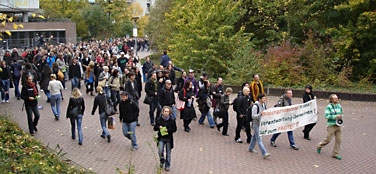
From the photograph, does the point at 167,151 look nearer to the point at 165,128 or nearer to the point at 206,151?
the point at 165,128

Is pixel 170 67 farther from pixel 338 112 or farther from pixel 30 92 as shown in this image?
pixel 338 112

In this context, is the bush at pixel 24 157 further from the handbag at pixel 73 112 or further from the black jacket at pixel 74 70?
the black jacket at pixel 74 70

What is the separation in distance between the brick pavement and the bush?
29.7 inches

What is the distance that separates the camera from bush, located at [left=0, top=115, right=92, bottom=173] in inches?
332

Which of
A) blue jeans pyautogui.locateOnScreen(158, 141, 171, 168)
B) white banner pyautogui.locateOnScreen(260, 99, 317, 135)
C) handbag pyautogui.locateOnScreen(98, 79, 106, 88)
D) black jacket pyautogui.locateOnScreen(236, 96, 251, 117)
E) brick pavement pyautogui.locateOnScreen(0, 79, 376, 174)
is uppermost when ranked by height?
handbag pyautogui.locateOnScreen(98, 79, 106, 88)

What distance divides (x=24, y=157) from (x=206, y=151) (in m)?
4.63

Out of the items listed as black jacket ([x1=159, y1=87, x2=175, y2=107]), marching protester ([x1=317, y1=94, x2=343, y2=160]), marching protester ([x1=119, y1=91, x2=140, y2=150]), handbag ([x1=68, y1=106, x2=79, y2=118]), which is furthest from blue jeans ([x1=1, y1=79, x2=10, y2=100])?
marching protester ([x1=317, y1=94, x2=343, y2=160])

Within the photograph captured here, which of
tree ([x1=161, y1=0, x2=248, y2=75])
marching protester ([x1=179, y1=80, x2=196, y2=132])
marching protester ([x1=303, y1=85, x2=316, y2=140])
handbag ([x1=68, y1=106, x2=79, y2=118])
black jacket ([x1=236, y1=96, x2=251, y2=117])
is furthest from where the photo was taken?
tree ([x1=161, y1=0, x2=248, y2=75])

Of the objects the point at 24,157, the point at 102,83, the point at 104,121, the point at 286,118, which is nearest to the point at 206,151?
the point at 286,118

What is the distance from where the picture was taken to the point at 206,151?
11.8 m

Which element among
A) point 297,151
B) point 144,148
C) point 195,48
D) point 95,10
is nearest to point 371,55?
point 195,48

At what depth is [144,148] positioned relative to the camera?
11.9 metres

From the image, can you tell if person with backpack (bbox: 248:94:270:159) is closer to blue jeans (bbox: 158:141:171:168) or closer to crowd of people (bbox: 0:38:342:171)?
crowd of people (bbox: 0:38:342:171)

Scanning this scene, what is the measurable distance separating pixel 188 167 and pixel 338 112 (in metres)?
3.93
